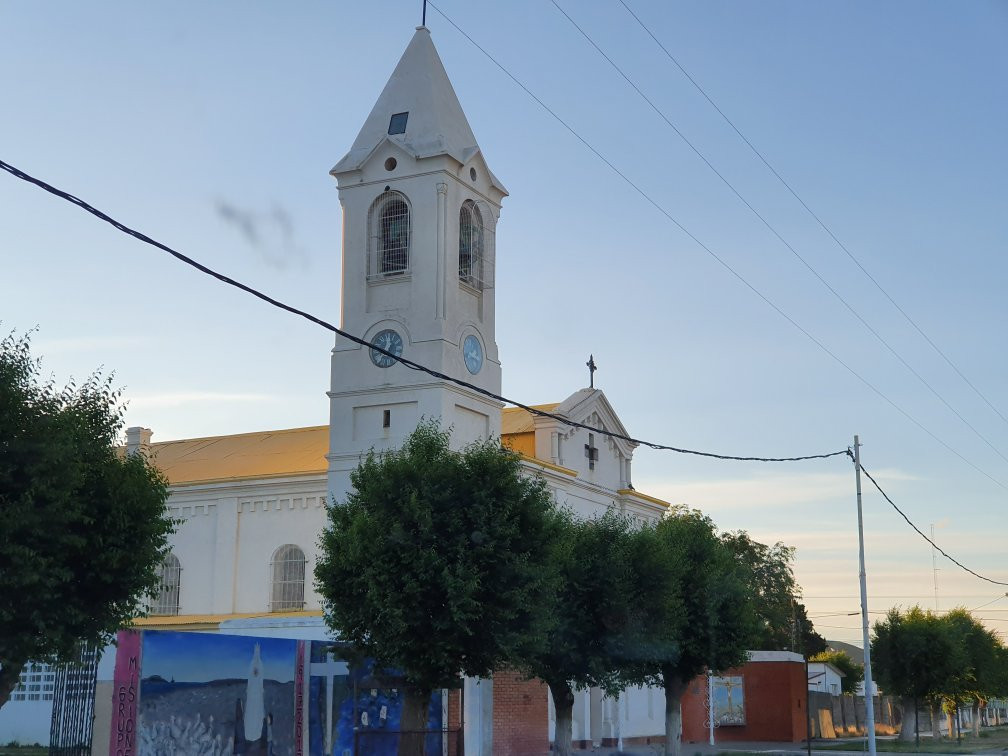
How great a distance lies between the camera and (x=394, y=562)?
86.9ft

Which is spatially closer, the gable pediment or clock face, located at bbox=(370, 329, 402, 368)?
clock face, located at bbox=(370, 329, 402, 368)

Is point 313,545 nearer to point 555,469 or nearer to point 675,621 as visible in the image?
point 555,469

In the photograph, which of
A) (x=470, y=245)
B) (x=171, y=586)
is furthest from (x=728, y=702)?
(x=470, y=245)

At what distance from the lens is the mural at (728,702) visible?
5528 cm

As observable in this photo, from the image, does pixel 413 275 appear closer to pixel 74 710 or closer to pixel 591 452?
pixel 591 452

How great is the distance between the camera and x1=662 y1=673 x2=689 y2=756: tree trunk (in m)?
37.6

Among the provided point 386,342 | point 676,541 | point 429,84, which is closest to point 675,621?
point 676,541

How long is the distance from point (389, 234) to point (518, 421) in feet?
31.4

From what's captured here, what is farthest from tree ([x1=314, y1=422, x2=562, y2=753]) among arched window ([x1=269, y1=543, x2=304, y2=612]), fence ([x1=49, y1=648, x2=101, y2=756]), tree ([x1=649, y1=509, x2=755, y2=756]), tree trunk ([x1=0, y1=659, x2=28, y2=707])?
→ arched window ([x1=269, y1=543, x2=304, y2=612])

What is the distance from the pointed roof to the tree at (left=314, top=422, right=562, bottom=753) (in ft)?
48.4

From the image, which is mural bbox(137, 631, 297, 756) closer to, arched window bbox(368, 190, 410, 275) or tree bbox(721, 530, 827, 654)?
arched window bbox(368, 190, 410, 275)

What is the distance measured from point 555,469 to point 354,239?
10593 millimetres

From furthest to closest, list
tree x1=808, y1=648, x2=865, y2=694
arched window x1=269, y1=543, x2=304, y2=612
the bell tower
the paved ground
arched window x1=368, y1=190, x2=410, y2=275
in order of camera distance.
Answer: tree x1=808, y1=648, x2=865, y2=694 → the paved ground → arched window x1=269, y1=543, x2=304, y2=612 → arched window x1=368, y1=190, x2=410, y2=275 → the bell tower

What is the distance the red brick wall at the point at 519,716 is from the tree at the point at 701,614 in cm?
426
